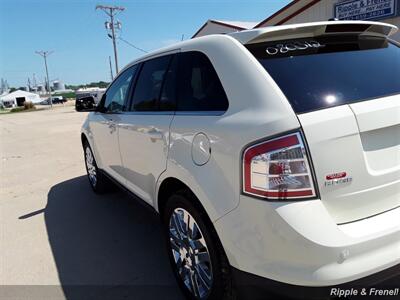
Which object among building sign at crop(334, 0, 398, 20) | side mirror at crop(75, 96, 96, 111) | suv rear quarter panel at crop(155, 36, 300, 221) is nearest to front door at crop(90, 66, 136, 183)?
side mirror at crop(75, 96, 96, 111)

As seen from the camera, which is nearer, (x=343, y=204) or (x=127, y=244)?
(x=343, y=204)

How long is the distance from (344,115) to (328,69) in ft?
1.34

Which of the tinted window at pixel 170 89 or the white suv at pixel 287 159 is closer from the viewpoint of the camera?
the white suv at pixel 287 159

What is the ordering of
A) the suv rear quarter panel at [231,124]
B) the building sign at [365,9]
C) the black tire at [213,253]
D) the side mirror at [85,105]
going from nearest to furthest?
the suv rear quarter panel at [231,124], the black tire at [213,253], the side mirror at [85,105], the building sign at [365,9]

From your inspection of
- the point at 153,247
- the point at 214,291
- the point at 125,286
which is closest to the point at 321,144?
the point at 214,291

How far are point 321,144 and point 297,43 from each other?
779 millimetres

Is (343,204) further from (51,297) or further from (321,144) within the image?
(51,297)

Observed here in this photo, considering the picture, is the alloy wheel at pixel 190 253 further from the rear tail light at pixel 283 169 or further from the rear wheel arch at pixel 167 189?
the rear tail light at pixel 283 169

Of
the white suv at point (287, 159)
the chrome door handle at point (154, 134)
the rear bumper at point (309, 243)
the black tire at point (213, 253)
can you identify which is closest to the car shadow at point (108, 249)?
the white suv at point (287, 159)

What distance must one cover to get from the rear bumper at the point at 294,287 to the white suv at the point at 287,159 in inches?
0.5

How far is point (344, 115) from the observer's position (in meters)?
1.91

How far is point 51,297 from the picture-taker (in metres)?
3.04

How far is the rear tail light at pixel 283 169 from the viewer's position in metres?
1.86

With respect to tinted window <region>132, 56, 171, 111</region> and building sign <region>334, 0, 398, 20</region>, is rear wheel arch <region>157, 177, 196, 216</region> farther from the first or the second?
building sign <region>334, 0, 398, 20</region>
